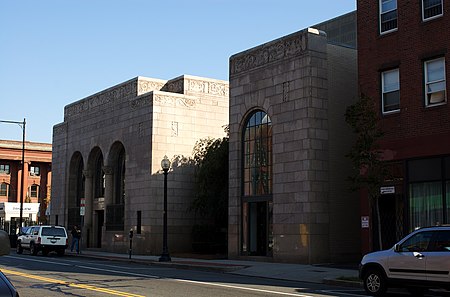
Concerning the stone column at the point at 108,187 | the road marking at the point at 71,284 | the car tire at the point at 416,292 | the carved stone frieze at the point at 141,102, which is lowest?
the car tire at the point at 416,292

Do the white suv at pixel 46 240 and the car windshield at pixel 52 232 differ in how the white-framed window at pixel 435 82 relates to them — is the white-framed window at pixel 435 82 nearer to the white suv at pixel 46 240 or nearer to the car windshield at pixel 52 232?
the white suv at pixel 46 240

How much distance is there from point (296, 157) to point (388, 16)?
688 cm

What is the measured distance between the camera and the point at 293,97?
1086 inches

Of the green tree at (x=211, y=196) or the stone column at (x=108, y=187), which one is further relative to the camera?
the stone column at (x=108, y=187)

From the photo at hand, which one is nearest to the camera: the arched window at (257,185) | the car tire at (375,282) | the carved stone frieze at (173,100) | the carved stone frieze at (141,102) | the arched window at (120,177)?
the car tire at (375,282)

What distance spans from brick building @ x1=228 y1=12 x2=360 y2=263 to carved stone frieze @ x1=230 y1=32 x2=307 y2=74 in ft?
0.15

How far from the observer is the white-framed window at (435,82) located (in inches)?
885

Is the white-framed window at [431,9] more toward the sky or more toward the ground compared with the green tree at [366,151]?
more toward the sky

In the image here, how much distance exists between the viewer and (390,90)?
24.3m

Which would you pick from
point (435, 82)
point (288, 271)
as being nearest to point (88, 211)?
point (288, 271)

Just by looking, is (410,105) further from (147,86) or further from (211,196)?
(147,86)

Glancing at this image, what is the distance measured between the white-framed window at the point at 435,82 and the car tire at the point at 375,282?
8.70m

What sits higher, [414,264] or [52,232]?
[52,232]

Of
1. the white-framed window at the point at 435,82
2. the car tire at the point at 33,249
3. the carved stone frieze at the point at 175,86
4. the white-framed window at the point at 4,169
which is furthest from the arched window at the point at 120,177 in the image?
the white-framed window at the point at 4,169
